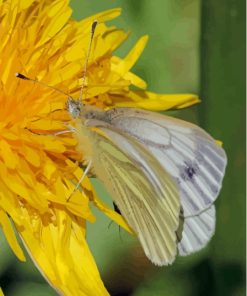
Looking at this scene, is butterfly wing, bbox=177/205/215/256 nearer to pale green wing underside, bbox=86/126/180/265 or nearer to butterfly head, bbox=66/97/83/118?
pale green wing underside, bbox=86/126/180/265

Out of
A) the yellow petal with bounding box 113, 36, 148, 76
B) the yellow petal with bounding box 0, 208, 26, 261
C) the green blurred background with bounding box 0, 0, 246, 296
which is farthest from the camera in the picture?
the green blurred background with bounding box 0, 0, 246, 296

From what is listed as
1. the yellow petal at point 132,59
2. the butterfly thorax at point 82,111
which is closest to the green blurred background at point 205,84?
the yellow petal at point 132,59

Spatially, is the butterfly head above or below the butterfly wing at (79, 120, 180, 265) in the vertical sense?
above

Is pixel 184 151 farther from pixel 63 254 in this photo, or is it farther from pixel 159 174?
pixel 63 254

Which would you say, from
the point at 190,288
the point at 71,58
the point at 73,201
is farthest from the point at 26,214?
→ the point at 190,288

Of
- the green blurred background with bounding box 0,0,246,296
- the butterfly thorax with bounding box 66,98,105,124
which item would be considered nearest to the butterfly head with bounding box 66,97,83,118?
the butterfly thorax with bounding box 66,98,105,124

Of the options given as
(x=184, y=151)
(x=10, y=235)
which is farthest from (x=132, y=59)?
(x=10, y=235)
